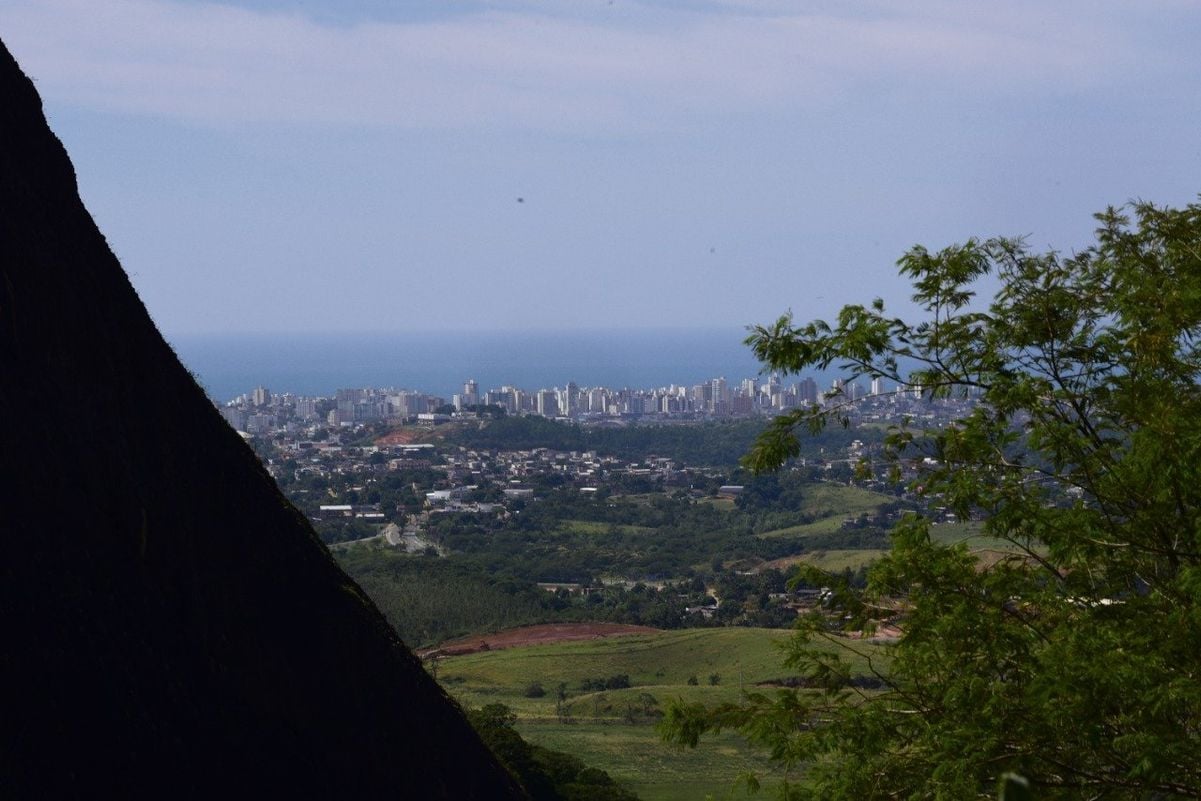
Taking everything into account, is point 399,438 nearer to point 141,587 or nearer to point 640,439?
point 640,439

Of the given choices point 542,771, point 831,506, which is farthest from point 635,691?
point 831,506

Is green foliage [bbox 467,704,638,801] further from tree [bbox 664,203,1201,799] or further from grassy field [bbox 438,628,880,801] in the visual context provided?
tree [bbox 664,203,1201,799]

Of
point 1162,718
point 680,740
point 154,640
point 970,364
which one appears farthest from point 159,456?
point 1162,718

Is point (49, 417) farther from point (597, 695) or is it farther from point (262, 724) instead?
point (597, 695)

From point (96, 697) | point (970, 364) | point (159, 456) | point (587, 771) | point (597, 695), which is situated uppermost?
point (970, 364)

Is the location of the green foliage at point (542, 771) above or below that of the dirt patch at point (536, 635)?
above

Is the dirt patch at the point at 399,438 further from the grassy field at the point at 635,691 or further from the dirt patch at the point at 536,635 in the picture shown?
the grassy field at the point at 635,691

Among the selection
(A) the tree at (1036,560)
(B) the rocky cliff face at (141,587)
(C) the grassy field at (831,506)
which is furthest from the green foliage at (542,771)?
(C) the grassy field at (831,506)
